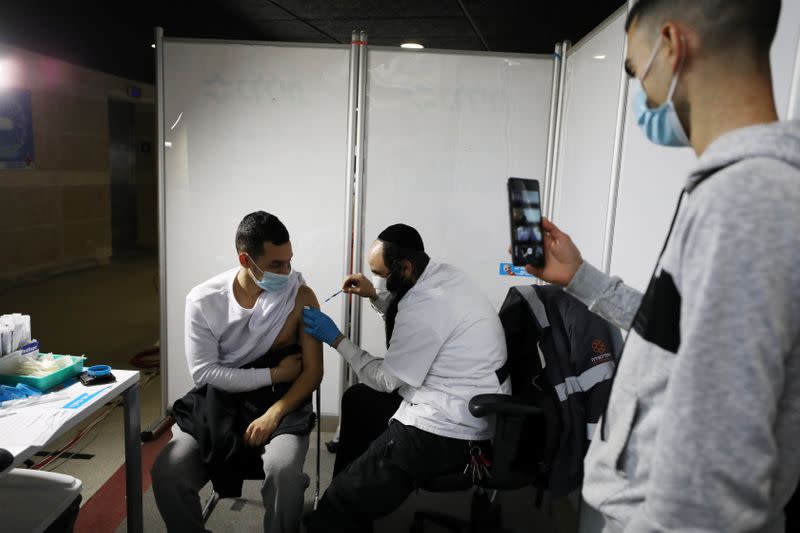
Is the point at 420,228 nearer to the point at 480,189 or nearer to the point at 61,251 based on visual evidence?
the point at 480,189

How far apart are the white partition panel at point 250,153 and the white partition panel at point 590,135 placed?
41.9 inches

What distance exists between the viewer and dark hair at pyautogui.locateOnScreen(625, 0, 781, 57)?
0.69 meters

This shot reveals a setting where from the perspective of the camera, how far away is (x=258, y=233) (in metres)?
1.96

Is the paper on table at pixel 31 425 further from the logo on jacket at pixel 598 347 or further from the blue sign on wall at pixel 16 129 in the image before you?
the blue sign on wall at pixel 16 129

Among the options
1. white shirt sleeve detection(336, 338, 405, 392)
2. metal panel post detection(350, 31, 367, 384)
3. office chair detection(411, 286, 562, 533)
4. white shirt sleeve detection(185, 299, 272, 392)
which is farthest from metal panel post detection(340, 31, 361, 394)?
office chair detection(411, 286, 562, 533)

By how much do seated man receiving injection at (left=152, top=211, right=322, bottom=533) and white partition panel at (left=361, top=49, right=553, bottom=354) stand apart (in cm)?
83

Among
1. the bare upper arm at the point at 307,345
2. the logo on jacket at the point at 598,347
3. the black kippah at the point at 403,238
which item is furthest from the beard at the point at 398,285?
the logo on jacket at the point at 598,347

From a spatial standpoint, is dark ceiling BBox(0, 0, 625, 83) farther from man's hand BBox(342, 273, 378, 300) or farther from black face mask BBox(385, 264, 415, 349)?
black face mask BBox(385, 264, 415, 349)

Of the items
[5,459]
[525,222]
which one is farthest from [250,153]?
[525,222]

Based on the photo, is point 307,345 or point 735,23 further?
point 307,345

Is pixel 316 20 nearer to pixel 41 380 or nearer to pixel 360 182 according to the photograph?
pixel 360 182

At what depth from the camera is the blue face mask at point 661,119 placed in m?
0.78

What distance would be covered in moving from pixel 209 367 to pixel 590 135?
175cm

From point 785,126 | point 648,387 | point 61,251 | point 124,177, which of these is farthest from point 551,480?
point 124,177
